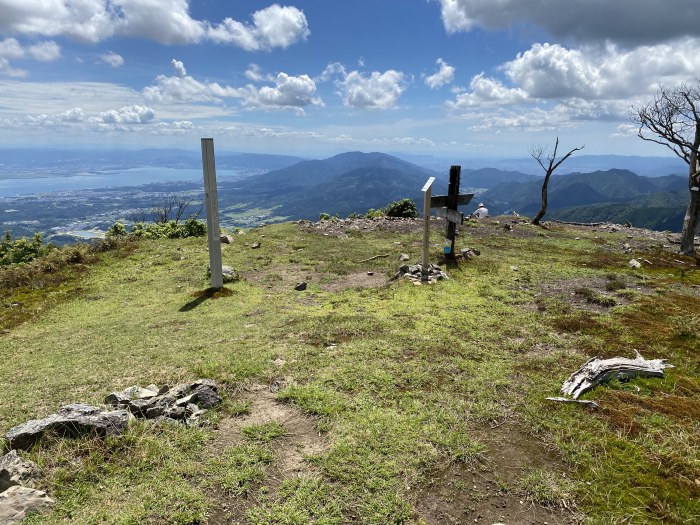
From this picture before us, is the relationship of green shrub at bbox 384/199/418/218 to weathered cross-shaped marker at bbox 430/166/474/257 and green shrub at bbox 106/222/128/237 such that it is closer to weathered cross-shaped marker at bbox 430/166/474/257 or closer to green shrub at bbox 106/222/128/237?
weathered cross-shaped marker at bbox 430/166/474/257

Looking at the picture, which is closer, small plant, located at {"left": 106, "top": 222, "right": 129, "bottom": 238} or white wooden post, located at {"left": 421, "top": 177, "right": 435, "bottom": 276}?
white wooden post, located at {"left": 421, "top": 177, "right": 435, "bottom": 276}

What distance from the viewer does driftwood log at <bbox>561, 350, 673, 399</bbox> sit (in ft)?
22.0

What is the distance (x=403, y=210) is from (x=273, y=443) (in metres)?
30.1

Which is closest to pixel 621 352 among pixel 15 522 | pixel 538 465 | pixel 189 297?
pixel 538 465

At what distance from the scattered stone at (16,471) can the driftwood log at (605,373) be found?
26.2 feet

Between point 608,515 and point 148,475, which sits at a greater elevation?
point 608,515

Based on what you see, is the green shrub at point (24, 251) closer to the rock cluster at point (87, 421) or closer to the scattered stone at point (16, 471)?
the rock cluster at point (87, 421)

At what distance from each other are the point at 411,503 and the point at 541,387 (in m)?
3.74

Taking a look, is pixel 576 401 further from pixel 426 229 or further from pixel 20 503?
pixel 426 229

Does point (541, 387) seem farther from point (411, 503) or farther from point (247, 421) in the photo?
point (247, 421)

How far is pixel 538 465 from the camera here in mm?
5176

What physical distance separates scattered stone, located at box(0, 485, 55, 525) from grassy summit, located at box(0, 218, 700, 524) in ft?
0.53

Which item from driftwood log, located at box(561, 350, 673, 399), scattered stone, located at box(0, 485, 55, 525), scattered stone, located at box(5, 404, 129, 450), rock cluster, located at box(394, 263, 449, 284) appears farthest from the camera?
rock cluster, located at box(394, 263, 449, 284)

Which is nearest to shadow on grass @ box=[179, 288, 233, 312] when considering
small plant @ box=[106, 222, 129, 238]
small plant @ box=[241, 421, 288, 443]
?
small plant @ box=[241, 421, 288, 443]
